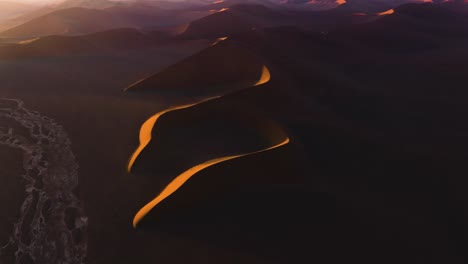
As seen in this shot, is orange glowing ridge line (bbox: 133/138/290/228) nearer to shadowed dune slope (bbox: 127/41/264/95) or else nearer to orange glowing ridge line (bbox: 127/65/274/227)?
orange glowing ridge line (bbox: 127/65/274/227)

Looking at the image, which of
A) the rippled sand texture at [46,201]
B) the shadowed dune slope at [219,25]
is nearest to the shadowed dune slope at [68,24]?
the shadowed dune slope at [219,25]

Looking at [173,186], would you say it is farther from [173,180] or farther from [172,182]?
[173,180]

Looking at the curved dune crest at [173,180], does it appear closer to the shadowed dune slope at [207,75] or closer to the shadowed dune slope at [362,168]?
the shadowed dune slope at [362,168]

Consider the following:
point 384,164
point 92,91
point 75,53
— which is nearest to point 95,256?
point 384,164

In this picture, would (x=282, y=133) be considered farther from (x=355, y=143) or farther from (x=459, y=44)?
(x=459, y=44)

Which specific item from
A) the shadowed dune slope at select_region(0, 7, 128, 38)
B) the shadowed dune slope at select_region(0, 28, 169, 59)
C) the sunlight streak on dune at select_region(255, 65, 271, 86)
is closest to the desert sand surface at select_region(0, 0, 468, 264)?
the sunlight streak on dune at select_region(255, 65, 271, 86)
